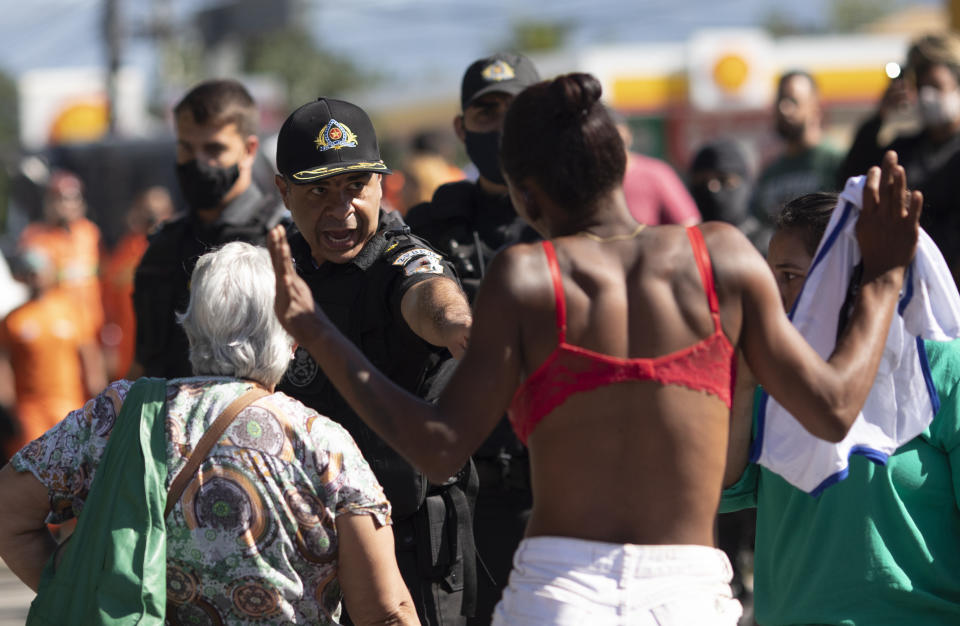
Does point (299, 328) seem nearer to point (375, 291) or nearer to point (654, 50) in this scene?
point (375, 291)

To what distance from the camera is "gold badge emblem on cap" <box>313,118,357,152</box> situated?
411cm

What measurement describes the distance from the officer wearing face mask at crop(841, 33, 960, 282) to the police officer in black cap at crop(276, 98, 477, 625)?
3.12 meters

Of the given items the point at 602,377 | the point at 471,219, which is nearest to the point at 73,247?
the point at 471,219

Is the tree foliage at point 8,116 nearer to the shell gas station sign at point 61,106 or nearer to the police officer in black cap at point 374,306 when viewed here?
the shell gas station sign at point 61,106

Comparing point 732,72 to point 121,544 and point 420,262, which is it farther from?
point 121,544

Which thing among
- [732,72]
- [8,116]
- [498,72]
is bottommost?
[8,116]

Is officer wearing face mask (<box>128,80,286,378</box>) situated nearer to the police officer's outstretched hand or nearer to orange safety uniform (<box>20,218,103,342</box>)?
the police officer's outstretched hand

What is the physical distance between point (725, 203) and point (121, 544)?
5070 millimetres

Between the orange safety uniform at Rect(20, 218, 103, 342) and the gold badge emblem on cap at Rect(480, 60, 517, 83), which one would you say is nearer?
the gold badge emblem on cap at Rect(480, 60, 517, 83)

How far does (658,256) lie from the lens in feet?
8.93

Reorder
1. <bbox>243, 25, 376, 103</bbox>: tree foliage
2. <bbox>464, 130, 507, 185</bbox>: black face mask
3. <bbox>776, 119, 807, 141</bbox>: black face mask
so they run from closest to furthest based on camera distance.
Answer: <bbox>464, 130, 507, 185</bbox>: black face mask, <bbox>776, 119, 807, 141</bbox>: black face mask, <bbox>243, 25, 376, 103</bbox>: tree foliage

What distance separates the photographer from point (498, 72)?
557cm

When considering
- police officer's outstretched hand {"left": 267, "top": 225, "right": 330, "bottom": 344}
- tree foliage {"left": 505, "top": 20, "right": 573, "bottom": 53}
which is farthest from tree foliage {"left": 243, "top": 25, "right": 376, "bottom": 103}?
police officer's outstretched hand {"left": 267, "top": 225, "right": 330, "bottom": 344}

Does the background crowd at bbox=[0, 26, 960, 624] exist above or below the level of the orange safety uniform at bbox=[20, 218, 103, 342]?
above
